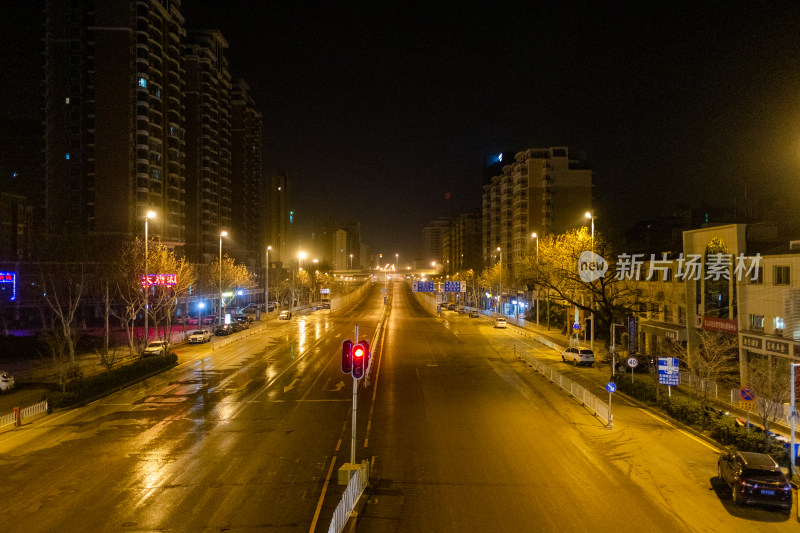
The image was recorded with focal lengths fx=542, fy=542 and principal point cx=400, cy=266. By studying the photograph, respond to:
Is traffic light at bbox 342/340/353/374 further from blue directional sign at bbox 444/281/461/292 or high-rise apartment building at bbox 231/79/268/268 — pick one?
high-rise apartment building at bbox 231/79/268/268

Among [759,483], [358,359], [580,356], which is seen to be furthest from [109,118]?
[759,483]

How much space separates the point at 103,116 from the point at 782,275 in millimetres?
78677

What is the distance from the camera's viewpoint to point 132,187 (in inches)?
2943

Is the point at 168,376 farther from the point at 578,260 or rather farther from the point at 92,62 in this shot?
the point at 92,62

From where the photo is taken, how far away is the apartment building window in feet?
90.5

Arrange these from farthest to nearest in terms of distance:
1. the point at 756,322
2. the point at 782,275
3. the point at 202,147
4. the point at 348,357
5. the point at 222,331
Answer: the point at 202,147
the point at 222,331
the point at 756,322
the point at 782,275
the point at 348,357

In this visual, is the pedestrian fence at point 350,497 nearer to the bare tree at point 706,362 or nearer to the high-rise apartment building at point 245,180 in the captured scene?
the bare tree at point 706,362

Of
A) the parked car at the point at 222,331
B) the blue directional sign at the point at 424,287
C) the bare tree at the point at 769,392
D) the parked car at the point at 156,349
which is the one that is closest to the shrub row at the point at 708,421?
the bare tree at the point at 769,392

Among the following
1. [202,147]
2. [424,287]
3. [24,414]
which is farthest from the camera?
[202,147]

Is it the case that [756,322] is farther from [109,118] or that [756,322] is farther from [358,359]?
[109,118]

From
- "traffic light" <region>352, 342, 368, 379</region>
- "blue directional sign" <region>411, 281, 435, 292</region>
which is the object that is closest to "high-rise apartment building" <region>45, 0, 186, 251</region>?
"blue directional sign" <region>411, 281, 435, 292</region>

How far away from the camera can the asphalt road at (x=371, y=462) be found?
1273cm

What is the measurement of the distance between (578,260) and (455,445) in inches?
978

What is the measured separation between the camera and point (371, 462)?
16547 millimetres
